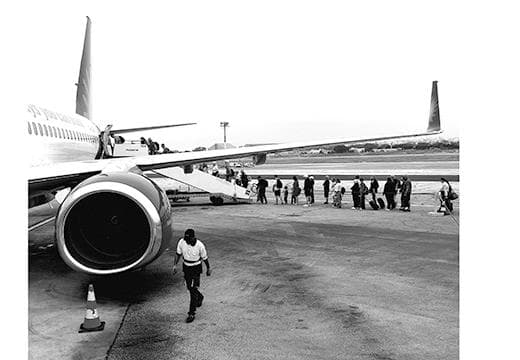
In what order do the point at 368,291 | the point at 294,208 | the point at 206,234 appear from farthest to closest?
the point at 294,208 → the point at 206,234 → the point at 368,291

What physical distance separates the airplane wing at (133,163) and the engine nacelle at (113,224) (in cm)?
65

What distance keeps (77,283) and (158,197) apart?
243 centimetres

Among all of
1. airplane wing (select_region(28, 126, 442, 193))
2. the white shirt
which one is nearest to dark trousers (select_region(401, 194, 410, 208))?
airplane wing (select_region(28, 126, 442, 193))

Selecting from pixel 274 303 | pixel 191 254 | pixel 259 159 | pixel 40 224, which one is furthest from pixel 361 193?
pixel 191 254

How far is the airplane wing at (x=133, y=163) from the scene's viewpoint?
27.2 ft

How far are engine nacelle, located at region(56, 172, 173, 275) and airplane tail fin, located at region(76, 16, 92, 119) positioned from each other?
1482 centimetres

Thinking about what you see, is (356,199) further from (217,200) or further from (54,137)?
(54,137)

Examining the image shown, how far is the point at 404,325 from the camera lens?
6.55 m

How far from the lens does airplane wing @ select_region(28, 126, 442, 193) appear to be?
27.2 feet

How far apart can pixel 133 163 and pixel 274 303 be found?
3864 millimetres

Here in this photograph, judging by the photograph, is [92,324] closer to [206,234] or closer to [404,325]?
[404,325]

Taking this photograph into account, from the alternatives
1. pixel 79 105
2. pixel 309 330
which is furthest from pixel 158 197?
pixel 79 105

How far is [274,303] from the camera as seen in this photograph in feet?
Answer: 24.8

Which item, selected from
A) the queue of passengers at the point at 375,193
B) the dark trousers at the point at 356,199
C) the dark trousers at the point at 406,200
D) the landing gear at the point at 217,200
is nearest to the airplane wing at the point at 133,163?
the queue of passengers at the point at 375,193
